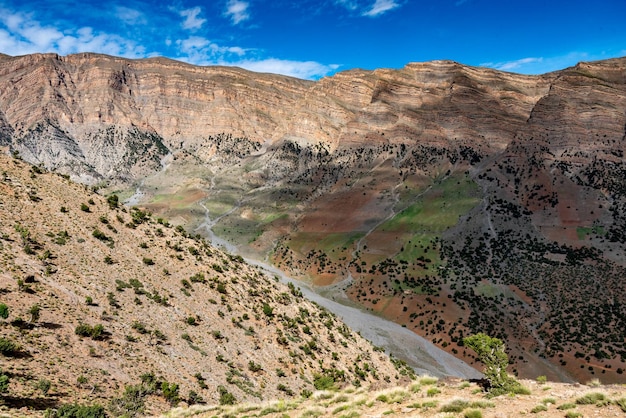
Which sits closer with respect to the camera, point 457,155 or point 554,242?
point 554,242

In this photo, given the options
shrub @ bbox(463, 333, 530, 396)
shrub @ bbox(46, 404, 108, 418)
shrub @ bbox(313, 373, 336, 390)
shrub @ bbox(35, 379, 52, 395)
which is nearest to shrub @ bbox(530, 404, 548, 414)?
shrub @ bbox(463, 333, 530, 396)

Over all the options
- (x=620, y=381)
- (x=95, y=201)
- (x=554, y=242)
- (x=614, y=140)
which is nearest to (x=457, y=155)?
(x=614, y=140)

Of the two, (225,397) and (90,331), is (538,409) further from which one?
(90,331)

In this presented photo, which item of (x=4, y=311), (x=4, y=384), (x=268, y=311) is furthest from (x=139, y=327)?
(x=268, y=311)

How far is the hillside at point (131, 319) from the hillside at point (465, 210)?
2219 centimetres

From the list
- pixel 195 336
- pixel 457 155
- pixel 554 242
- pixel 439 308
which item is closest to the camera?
pixel 195 336

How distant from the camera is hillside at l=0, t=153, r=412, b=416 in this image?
19156 millimetres

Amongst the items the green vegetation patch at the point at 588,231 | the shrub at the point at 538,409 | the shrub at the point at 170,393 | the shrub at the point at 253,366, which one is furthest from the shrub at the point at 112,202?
the green vegetation patch at the point at 588,231

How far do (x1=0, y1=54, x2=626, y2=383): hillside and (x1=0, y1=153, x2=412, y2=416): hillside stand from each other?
874 inches

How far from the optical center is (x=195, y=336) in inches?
1077

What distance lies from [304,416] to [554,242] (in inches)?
4092

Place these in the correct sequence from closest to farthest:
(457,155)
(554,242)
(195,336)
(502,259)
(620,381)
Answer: (195,336)
(620,381)
(502,259)
(554,242)
(457,155)

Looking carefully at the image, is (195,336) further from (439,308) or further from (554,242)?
(554,242)

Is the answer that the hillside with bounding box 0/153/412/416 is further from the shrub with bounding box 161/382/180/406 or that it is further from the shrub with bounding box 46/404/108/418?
the shrub with bounding box 46/404/108/418
